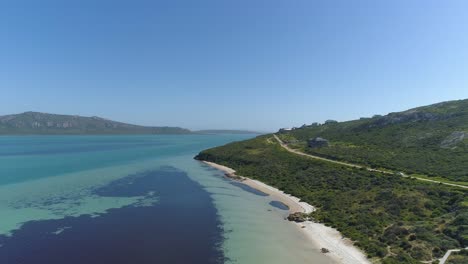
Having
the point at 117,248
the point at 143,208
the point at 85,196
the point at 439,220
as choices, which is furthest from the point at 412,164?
the point at 85,196

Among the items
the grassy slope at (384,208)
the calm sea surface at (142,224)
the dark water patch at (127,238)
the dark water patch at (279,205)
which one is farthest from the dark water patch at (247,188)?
the dark water patch at (127,238)

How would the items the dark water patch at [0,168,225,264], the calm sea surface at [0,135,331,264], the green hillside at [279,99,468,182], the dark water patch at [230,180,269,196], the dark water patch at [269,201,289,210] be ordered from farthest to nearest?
the dark water patch at [230,180,269,196] < the green hillside at [279,99,468,182] < the dark water patch at [269,201,289,210] < the calm sea surface at [0,135,331,264] < the dark water patch at [0,168,225,264]

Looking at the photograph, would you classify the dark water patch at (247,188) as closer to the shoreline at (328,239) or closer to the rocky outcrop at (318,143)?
the shoreline at (328,239)

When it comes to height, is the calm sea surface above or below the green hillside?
below

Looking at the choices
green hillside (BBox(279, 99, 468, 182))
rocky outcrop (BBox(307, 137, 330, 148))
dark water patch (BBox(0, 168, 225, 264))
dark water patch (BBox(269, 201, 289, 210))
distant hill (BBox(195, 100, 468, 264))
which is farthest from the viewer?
rocky outcrop (BBox(307, 137, 330, 148))

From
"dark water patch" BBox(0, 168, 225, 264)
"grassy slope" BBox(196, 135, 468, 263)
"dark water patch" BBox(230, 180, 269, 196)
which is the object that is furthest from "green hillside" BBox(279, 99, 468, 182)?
"dark water patch" BBox(0, 168, 225, 264)

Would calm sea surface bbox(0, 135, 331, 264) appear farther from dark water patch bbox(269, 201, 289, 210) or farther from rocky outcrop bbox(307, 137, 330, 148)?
rocky outcrop bbox(307, 137, 330, 148)

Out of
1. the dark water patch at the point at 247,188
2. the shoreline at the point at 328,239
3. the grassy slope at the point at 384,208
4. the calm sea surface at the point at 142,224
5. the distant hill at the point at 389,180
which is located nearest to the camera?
the shoreline at the point at 328,239

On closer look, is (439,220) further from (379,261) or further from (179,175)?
(179,175)
